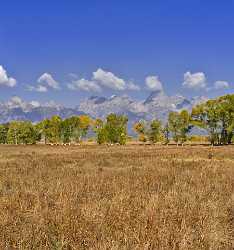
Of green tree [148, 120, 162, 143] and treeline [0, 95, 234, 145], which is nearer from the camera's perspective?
treeline [0, 95, 234, 145]

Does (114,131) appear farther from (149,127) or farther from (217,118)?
(217,118)

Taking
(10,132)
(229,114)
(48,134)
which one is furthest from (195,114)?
(10,132)

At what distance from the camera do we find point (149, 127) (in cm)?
11069

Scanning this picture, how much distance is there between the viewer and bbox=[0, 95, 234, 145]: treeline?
8744cm

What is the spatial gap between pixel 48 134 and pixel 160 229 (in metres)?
113

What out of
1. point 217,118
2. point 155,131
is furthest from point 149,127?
point 217,118

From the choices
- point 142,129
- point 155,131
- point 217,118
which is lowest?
point 155,131

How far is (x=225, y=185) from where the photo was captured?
1184cm

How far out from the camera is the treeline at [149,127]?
87.4 m

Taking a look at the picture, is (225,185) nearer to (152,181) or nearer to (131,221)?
(152,181)

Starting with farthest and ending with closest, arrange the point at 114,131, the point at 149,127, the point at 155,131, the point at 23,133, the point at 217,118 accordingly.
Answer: the point at 23,133 < the point at 149,127 < the point at 155,131 < the point at 114,131 < the point at 217,118

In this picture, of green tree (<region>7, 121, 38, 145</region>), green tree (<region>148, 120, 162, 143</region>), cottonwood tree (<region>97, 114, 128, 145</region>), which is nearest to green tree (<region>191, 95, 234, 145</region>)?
green tree (<region>148, 120, 162, 143</region>)

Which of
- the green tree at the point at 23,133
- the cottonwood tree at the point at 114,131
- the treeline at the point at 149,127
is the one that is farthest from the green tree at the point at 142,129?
the green tree at the point at 23,133

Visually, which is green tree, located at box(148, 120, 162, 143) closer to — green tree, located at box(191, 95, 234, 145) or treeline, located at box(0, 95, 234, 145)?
treeline, located at box(0, 95, 234, 145)
